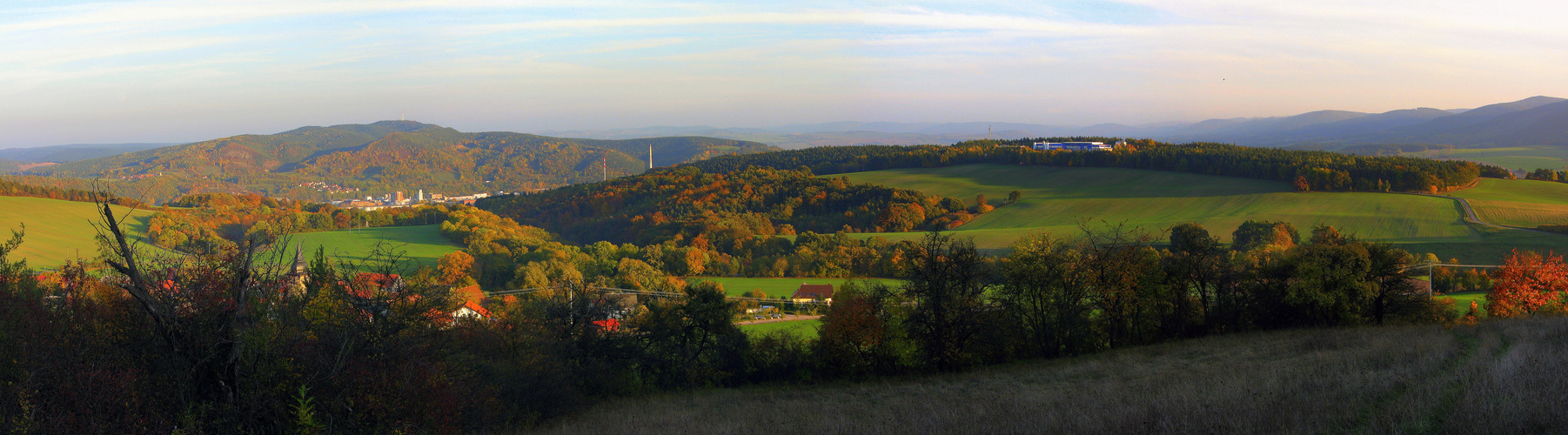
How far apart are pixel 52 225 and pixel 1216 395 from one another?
277ft

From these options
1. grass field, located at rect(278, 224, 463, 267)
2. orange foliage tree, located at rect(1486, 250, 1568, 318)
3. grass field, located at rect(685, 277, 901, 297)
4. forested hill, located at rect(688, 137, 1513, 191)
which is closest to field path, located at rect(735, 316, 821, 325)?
grass field, located at rect(685, 277, 901, 297)

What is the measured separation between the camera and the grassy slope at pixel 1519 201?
46.5m

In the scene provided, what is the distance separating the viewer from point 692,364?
67.3ft

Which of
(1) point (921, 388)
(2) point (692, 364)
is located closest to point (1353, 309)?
(1) point (921, 388)

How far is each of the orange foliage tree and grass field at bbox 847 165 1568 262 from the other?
14303 millimetres

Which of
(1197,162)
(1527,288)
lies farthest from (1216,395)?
(1197,162)

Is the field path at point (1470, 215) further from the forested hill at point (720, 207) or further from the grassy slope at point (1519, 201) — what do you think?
the forested hill at point (720, 207)

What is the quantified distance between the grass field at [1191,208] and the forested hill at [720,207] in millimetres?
5746

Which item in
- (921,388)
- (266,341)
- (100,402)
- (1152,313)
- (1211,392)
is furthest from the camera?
(1152,313)

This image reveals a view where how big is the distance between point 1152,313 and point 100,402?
72.7ft

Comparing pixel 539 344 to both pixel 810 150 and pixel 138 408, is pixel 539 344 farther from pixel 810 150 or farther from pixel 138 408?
pixel 810 150

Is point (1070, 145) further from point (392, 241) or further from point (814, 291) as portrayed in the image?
point (392, 241)

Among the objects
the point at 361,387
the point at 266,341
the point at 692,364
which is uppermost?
the point at 266,341

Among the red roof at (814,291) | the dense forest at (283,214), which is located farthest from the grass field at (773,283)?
the dense forest at (283,214)
